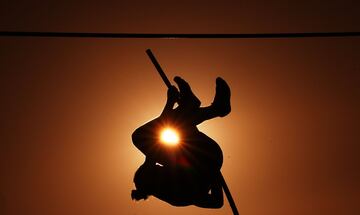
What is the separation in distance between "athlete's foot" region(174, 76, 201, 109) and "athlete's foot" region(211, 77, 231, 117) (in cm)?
18

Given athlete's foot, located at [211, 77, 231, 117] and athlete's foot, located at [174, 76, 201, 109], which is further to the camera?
athlete's foot, located at [174, 76, 201, 109]

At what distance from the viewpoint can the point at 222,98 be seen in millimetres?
2291

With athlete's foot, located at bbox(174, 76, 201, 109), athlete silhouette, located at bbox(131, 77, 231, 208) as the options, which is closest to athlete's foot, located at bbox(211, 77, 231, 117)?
athlete silhouette, located at bbox(131, 77, 231, 208)

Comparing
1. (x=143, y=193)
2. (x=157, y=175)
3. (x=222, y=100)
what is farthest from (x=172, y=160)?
(x=222, y=100)

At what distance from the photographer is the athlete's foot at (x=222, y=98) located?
2.27m

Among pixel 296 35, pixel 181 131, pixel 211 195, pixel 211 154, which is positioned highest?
pixel 296 35

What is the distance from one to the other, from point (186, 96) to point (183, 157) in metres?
0.40

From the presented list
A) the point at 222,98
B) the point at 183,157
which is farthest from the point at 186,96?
the point at 183,157

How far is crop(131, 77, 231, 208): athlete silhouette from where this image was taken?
7.80ft

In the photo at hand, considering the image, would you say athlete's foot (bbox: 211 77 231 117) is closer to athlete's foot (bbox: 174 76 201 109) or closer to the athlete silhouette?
the athlete silhouette

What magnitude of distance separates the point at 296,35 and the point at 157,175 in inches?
52.0

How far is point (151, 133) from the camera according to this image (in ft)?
8.25

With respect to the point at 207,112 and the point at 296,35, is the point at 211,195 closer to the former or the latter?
the point at 207,112

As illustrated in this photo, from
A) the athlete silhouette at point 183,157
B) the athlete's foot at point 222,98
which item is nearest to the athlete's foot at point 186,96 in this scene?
the athlete silhouette at point 183,157
